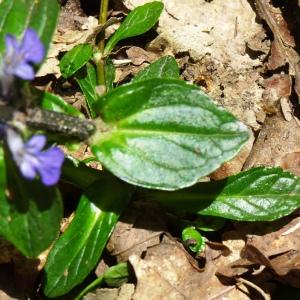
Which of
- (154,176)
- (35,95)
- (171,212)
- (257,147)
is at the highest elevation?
(35,95)

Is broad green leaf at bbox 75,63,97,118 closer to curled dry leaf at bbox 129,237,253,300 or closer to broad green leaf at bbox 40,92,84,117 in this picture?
broad green leaf at bbox 40,92,84,117

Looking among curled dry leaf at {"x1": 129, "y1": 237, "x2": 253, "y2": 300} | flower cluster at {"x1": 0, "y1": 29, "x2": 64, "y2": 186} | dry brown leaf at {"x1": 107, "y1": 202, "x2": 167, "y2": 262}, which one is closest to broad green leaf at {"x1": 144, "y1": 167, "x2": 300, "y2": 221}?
dry brown leaf at {"x1": 107, "y1": 202, "x2": 167, "y2": 262}

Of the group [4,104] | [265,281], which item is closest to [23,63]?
[4,104]

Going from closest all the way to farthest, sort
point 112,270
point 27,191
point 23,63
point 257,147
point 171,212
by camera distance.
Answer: point 23,63 → point 27,191 → point 112,270 → point 171,212 → point 257,147

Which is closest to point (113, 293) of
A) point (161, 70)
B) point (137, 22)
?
point (161, 70)

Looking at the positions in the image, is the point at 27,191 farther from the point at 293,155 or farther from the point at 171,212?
the point at 293,155

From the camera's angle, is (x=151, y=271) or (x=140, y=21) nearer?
(x=151, y=271)
